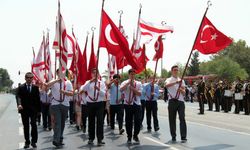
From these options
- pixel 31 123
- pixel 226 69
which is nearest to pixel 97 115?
pixel 31 123

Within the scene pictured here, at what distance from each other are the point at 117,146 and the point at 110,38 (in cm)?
273

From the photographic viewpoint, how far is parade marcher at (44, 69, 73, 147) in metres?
10.9

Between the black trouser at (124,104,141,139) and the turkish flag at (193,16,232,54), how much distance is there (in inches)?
92.4

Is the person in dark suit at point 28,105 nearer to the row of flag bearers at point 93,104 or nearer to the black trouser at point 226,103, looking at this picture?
the row of flag bearers at point 93,104

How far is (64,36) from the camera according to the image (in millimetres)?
11898

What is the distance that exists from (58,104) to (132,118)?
202 cm

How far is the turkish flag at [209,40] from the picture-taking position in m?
12.4

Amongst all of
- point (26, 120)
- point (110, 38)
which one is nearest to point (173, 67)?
point (110, 38)

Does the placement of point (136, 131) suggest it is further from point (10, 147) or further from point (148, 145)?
point (10, 147)

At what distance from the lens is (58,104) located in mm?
11070

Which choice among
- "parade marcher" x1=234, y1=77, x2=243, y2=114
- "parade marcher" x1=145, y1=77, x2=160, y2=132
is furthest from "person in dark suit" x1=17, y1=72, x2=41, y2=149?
"parade marcher" x1=234, y1=77, x2=243, y2=114

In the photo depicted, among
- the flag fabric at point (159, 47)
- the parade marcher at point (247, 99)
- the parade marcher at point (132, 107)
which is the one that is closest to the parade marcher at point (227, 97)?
the parade marcher at point (247, 99)

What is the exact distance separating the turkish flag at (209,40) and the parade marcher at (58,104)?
372 cm

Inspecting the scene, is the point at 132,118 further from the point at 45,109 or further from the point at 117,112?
the point at 45,109
